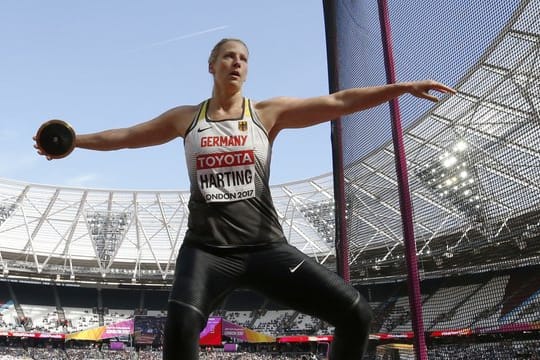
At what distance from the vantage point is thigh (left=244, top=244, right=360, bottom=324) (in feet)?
6.55

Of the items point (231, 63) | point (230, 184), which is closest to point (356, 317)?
point (230, 184)

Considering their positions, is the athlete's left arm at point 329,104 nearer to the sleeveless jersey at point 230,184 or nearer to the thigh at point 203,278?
the sleeveless jersey at point 230,184

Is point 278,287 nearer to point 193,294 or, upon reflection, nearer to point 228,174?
point 193,294

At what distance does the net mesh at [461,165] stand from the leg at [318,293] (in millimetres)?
1583

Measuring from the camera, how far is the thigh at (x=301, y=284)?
6.55ft

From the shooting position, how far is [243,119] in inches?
89.5

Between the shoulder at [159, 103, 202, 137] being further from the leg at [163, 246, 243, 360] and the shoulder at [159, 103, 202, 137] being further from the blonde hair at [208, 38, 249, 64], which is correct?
the leg at [163, 246, 243, 360]

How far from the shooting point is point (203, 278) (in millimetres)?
1984

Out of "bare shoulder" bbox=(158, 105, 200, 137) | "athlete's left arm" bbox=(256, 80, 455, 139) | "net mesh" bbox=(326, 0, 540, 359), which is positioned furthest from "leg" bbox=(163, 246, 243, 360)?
"net mesh" bbox=(326, 0, 540, 359)

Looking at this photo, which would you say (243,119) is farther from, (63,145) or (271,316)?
(271,316)

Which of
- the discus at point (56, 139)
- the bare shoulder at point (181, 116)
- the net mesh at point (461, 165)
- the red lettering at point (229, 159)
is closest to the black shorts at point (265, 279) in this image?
the red lettering at point (229, 159)

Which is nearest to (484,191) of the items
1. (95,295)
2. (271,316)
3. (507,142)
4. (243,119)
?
(507,142)

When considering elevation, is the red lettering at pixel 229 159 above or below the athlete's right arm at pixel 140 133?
below

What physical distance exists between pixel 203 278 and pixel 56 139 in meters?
0.96
